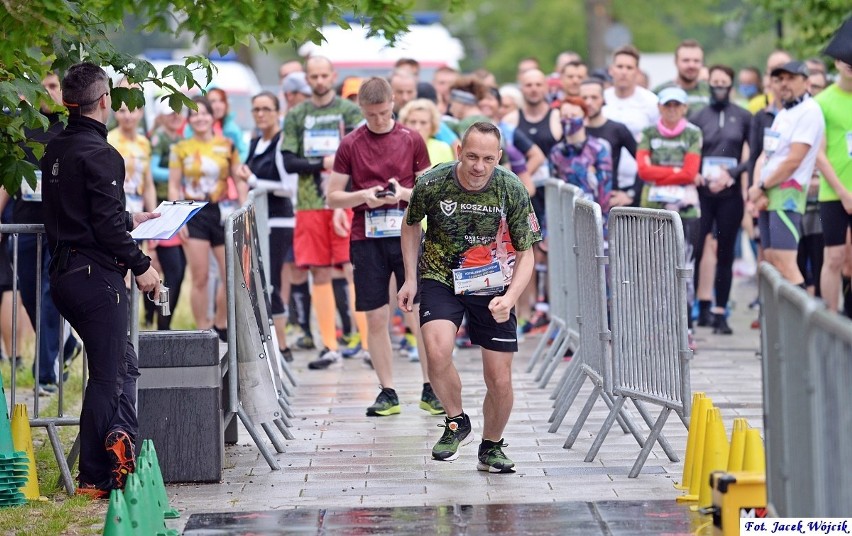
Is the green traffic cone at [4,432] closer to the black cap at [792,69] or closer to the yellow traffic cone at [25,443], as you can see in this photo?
the yellow traffic cone at [25,443]

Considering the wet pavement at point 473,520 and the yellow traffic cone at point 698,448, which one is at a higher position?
the yellow traffic cone at point 698,448

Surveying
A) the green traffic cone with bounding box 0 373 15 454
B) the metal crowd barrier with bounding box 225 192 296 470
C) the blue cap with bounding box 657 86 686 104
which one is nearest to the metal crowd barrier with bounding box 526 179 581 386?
the blue cap with bounding box 657 86 686 104

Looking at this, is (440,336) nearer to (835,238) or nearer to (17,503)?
(17,503)

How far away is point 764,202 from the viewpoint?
1173 centimetres

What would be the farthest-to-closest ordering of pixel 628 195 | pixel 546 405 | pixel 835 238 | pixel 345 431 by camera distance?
pixel 628 195 < pixel 835 238 < pixel 546 405 < pixel 345 431

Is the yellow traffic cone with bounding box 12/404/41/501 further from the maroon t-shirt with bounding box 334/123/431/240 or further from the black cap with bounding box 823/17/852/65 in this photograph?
the black cap with bounding box 823/17/852/65

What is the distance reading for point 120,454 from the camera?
716 cm

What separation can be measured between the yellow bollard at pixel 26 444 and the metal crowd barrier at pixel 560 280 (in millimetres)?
3845

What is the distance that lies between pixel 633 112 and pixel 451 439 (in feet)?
21.3

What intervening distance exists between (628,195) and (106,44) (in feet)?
21.2

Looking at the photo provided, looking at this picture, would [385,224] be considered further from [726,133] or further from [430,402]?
[726,133]

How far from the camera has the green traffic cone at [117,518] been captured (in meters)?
5.61

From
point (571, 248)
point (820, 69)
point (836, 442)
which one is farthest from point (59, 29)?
point (820, 69)

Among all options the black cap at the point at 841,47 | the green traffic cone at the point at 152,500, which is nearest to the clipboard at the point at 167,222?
the green traffic cone at the point at 152,500
